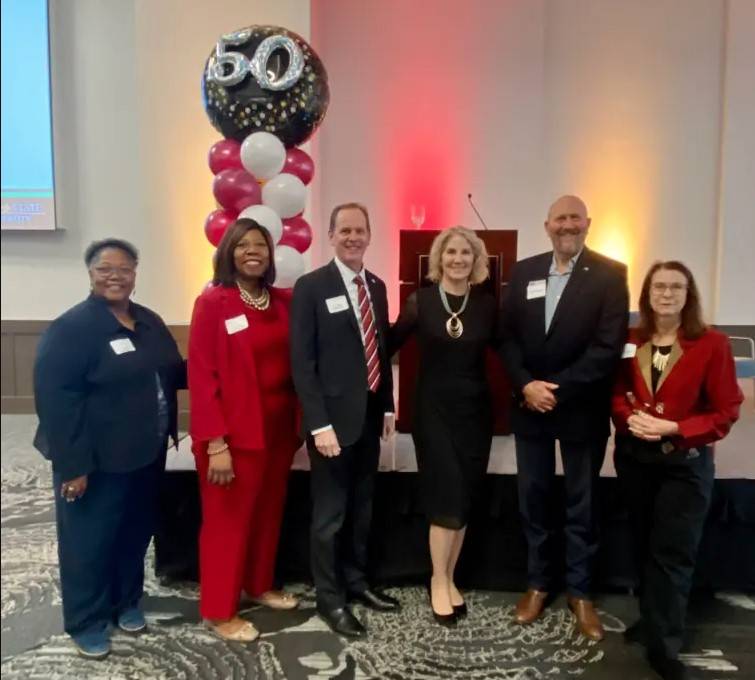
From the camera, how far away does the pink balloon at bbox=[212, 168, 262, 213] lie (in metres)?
3.21

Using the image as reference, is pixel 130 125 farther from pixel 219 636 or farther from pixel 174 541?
pixel 219 636

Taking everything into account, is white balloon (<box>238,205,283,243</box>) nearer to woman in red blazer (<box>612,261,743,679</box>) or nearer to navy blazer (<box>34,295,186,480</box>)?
navy blazer (<box>34,295,186,480</box>)

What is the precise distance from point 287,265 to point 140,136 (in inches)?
99.7

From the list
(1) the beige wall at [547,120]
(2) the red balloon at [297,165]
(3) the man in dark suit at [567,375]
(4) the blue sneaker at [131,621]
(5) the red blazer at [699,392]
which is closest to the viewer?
(5) the red blazer at [699,392]

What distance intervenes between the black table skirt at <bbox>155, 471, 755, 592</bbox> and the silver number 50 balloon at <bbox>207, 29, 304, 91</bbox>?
1.90 metres

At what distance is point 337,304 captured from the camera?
87.1 inches

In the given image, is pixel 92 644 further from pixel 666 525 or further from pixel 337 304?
pixel 666 525

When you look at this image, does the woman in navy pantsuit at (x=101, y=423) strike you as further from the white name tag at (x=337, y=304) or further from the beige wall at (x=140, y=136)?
the beige wall at (x=140, y=136)

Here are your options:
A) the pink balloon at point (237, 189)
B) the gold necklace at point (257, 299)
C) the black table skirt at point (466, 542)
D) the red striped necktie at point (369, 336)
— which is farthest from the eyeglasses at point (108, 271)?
the pink balloon at point (237, 189)

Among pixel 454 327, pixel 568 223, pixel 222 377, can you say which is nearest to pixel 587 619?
pixel 454 327

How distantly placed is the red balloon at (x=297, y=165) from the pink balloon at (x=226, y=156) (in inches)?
9.8

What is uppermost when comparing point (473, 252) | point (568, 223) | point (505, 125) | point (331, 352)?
point (505, 125)

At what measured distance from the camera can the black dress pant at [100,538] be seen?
2.12 m

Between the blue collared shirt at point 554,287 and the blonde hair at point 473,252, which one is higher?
the blonde hair at point 473,252
